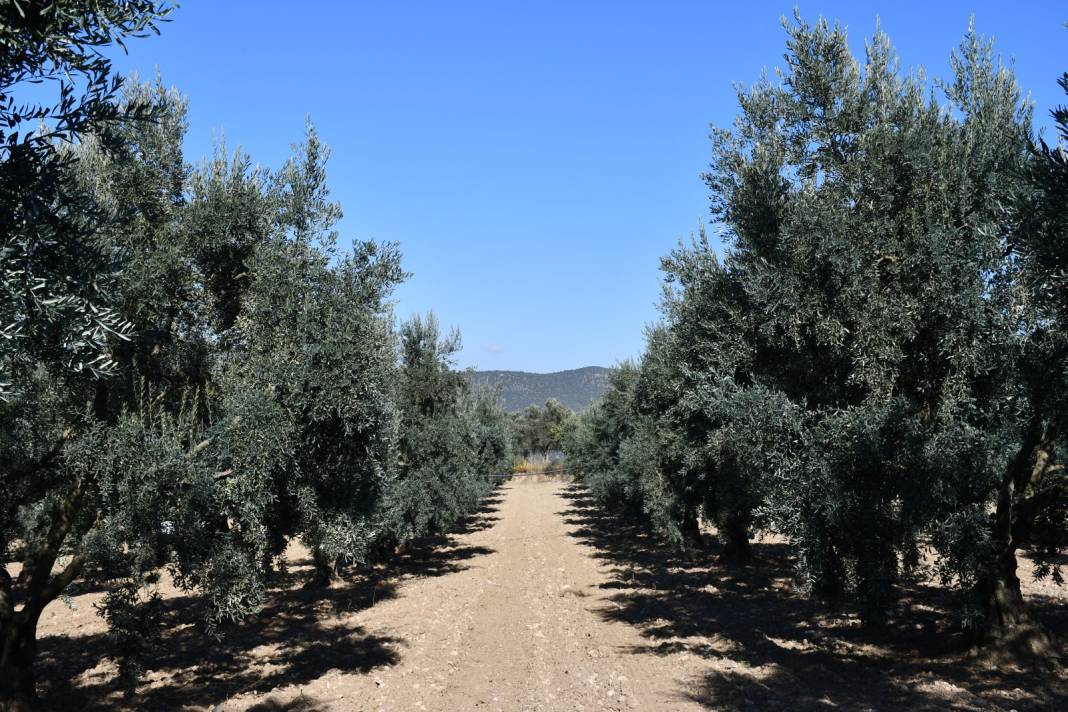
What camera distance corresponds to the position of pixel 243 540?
9.45m

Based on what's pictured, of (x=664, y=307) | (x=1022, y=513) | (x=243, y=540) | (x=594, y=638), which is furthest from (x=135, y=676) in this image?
(x=664, y=307)

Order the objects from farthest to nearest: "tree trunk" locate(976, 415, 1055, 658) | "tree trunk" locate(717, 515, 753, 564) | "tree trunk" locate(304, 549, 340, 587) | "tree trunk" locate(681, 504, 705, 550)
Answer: "tree trunk" locate(681, 504, 705, 550), "tree trunk" locate(717, 515, 753, 564), "tree trunk" locate(304, 549, 340, 587), "tree trunk" locate(976, 415, 1055, 658)

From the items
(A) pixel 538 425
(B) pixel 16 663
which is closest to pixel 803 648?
(B) pixel 16 663

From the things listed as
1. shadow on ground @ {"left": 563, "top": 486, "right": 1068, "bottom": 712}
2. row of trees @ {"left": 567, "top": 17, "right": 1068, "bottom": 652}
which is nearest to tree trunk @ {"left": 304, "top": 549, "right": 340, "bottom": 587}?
shadow on ground @ {"left": 563, "top": 486, "right": 1068, "bottom": 712}

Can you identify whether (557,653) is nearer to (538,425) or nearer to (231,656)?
(231,656)

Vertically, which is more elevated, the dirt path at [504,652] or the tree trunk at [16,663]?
the tree trunk at [16,663]

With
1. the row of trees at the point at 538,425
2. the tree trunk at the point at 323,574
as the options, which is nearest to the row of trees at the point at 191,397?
the tree trunk at the point at 323,574

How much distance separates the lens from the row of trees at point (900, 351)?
30.2ft

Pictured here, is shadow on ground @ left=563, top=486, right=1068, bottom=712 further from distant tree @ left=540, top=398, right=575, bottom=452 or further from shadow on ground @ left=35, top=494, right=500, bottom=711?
distant tree @ left=540, top=398, right=575, bottom=452

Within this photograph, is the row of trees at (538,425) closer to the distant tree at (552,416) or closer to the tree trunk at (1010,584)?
the distant tree at (552,416)

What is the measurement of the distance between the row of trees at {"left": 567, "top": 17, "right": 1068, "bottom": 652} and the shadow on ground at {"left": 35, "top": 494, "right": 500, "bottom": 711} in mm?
8528

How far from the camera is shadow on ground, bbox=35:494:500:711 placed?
37.4 ft

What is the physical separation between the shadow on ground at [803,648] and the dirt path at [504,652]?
813 mm

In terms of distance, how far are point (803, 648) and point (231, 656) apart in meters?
11.5
